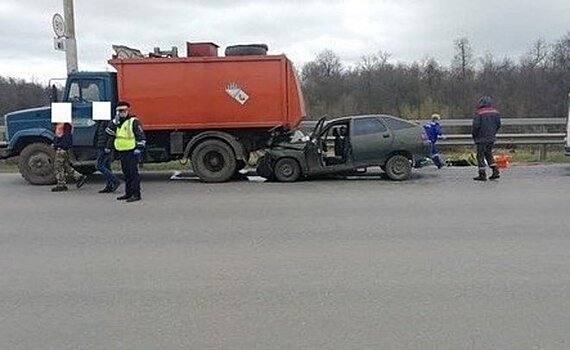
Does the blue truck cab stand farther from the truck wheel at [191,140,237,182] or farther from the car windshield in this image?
the car windshield

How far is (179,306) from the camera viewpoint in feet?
15.6

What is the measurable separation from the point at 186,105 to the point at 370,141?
3.78 metres

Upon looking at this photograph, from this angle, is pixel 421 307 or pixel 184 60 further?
pixel 184 60

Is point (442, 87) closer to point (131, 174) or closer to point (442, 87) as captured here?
point (442, 87)

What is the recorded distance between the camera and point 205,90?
12.6 meters

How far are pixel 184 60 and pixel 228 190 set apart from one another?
299 cm

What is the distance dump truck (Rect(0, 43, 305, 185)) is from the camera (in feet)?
41.2

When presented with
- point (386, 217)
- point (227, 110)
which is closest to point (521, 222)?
point (386, 217)

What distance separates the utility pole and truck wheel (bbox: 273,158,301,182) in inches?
226

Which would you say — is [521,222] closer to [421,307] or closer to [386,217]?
[386,217]

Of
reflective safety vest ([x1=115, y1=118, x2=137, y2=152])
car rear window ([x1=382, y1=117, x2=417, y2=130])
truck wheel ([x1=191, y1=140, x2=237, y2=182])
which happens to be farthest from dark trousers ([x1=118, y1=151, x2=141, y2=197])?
car rear window ([x1=382, y1=117, x2=417, y2=130])

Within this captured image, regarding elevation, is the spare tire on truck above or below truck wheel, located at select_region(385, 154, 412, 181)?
above

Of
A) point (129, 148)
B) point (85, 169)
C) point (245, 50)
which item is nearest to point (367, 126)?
point (245, 50)

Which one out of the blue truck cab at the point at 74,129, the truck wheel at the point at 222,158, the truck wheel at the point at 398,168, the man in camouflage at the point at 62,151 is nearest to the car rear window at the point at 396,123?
the truck wheel at the point at 398,168
